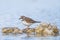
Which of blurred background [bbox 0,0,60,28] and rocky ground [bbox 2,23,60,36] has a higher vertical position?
blurred background [bbox 0,0,60,28]

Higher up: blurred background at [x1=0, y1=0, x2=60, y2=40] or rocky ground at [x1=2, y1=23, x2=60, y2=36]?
blurred background at [x1=0, y1=0, x2=60, y2=40]

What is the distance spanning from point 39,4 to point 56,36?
0.41 m

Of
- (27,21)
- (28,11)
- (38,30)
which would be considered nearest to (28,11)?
(28,11)

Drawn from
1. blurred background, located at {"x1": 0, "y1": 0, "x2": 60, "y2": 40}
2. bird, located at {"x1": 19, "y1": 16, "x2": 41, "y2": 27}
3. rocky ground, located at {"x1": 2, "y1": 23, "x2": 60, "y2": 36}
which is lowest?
rocky ground, located at {"x1": 2, "y1": 23, "x2": 60, "y2": 36}

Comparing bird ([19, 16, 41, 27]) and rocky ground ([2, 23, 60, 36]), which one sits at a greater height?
bird ([19, 16, 41, 27])

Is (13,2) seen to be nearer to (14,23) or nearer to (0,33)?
(14,23)

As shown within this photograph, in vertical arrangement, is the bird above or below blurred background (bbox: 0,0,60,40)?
below

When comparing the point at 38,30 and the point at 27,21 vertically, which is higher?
the point at 27,21

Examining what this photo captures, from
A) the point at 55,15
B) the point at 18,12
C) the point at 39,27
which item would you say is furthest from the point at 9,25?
the point at 55,15

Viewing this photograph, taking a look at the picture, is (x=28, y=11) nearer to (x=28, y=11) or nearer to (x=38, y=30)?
(x=28, y=11)

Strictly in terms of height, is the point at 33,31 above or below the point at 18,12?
below

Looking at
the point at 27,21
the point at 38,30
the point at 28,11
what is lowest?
the point at 38,30

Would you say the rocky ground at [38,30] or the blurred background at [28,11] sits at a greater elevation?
the blurred background at [28,11]

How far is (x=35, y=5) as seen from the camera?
1.62 m
